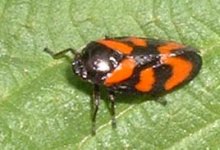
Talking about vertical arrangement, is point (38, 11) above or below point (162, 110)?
above

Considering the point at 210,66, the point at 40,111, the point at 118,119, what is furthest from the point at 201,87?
the point at 40,111

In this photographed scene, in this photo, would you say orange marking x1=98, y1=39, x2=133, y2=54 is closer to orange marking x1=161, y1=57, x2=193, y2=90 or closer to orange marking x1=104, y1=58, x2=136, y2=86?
orange marking x1=104, y1=58, x2=136, y2=86

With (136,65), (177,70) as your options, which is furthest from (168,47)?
(136,65)

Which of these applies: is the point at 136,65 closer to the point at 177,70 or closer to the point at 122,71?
the point at 122,71

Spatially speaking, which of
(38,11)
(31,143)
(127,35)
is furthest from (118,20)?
(31,143)

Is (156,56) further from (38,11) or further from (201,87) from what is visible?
(38,11)
